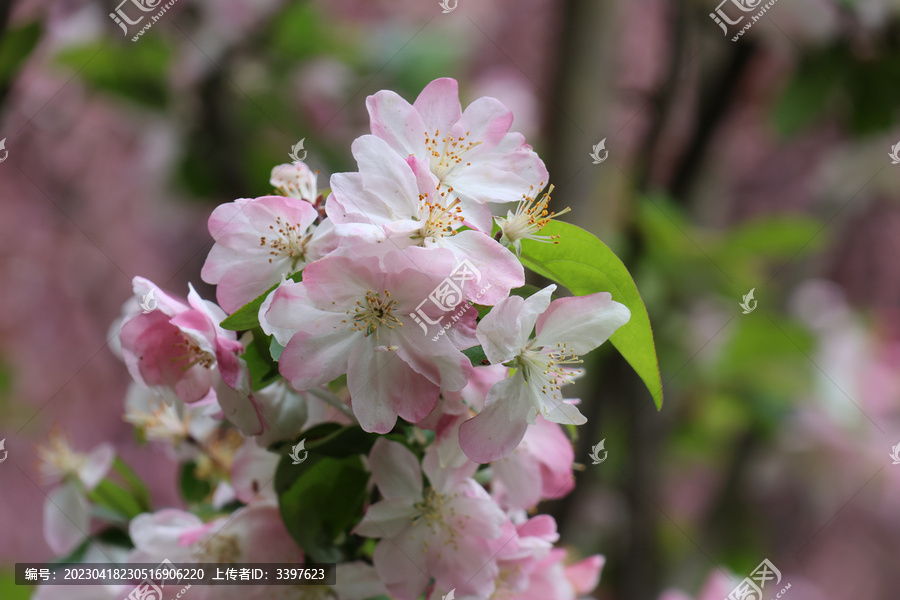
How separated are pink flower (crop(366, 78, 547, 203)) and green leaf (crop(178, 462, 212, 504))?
1.34 ft

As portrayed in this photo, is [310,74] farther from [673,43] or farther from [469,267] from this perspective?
[469,267]

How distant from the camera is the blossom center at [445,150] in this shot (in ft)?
1.61

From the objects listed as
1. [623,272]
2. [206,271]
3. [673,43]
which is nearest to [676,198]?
[673,43]

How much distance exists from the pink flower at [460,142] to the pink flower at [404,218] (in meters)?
0.03

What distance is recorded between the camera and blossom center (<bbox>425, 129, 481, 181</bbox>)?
0.49 m

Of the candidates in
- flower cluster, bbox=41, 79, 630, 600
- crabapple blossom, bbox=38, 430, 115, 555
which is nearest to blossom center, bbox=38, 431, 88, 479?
crabapple blossom, bbox=38, 430, 115, 555

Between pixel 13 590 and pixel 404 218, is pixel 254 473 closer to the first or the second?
pixel 404 218

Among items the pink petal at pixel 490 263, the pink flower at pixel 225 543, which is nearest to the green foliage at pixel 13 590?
the pink flower at pixel 225 543

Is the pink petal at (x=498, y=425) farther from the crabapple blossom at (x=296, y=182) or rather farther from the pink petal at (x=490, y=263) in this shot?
the crabapple blossom at (x=296, y=182)

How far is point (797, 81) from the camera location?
1302 millimetres

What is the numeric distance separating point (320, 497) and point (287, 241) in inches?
7.0

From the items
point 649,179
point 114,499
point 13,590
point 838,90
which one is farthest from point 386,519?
point 838,90

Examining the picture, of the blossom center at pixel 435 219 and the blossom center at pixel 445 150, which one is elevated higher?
the blossom center at pixel 445 150

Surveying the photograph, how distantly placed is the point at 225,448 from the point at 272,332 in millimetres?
304
